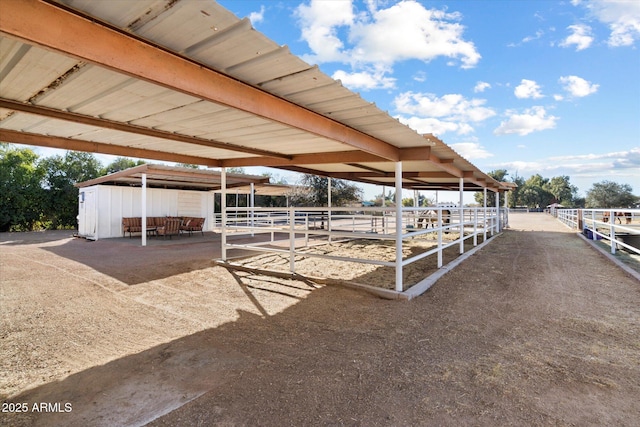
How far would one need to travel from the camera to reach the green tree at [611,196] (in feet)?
146

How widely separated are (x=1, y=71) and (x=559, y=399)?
4529 mm

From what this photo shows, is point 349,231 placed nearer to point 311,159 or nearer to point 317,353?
point 311,159

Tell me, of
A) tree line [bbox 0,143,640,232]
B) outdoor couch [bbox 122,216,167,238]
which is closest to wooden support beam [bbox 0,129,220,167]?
outdoor couch [bbox 122,216,167,238]

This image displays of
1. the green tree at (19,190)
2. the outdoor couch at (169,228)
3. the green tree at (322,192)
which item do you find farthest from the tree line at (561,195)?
the green tree at (19,190)

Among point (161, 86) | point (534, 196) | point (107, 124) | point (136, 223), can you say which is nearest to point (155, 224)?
point (136, 223)

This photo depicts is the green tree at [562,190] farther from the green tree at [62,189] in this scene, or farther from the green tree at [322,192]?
the green tree at [62,189]

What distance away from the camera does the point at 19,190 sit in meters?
17.0

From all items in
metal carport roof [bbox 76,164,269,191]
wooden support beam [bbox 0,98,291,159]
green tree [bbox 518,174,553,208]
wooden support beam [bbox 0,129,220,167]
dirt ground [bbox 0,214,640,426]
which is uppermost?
green tree [bbox 518,174,553,208]

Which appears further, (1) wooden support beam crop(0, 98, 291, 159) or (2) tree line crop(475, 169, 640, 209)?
(2) tree line crop(475, 169, 640, 209)

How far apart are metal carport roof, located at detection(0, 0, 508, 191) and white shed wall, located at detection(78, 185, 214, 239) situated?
32.8ft

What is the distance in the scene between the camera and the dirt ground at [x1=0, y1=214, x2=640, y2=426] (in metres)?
2.08

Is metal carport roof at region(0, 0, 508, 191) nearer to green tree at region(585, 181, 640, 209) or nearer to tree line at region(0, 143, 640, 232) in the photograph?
tree line at region(0, 143, 640, 232)

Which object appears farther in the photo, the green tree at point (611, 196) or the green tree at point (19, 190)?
the green tree at point (611, 196)

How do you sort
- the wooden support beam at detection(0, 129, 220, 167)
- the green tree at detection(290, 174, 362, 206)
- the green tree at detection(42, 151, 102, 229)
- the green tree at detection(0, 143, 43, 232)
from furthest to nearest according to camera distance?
the green tree at detection(290, 174, 362, 206) < the green tree at detection(42, 151, 102, 229) < the green tree at detection(0, 143, 43, 232) < the wooden support beam at detection(0, 129, 220, 167)
